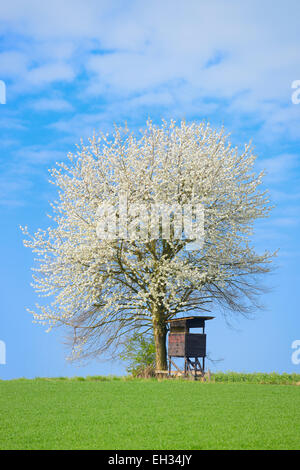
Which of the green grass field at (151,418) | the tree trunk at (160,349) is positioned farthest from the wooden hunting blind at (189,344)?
the green grass field at (151,418)

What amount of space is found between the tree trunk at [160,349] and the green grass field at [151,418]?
6.19 m

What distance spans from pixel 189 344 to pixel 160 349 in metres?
2.13

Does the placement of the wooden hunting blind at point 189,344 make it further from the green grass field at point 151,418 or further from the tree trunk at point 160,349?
the green grass field at point 151,418

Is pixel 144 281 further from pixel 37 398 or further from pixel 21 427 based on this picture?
pixel 21 427

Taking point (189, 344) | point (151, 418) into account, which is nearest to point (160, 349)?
point (189, 344)

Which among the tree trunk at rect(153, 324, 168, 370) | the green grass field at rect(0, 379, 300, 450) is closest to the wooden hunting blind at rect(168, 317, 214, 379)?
the tree trunk at rect(153, 324, 168, 370)

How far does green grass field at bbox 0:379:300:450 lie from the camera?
892 centimetres

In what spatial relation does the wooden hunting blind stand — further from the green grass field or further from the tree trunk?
the green grass field

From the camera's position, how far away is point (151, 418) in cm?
1102

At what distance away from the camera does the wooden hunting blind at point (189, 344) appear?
2205 centimetres

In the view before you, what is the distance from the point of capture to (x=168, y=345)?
23.1m

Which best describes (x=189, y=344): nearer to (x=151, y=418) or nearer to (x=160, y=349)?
(x=160, y=349)

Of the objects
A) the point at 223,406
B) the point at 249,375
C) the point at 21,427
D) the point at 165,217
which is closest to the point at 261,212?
the point at 165,217

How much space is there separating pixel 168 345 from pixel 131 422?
495 inches
